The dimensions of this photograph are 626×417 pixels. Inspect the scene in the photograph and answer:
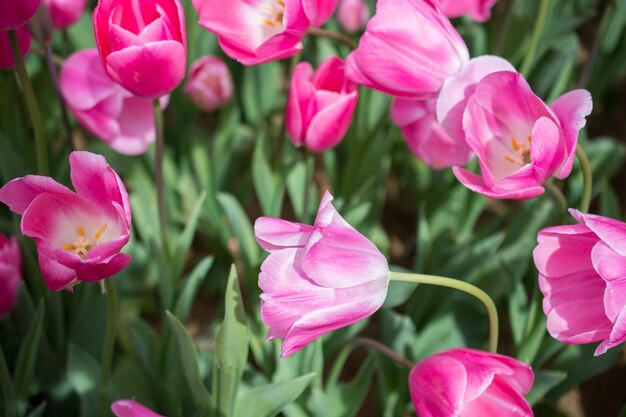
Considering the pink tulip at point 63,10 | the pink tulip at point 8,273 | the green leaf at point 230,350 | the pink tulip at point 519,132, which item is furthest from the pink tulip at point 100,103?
the pink tulip at point 519,132

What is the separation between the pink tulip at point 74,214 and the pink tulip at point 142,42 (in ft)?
0.31

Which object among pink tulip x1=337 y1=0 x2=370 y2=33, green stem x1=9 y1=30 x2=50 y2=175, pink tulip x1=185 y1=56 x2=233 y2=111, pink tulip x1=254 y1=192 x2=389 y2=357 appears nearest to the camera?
pink tulip x1=254 y1=192 x2=389 y2=357

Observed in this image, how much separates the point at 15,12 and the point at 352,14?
0.70 meters

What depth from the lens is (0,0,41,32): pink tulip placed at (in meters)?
0.70

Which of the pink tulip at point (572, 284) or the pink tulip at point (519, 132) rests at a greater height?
the pink tulip at point (519, 132)

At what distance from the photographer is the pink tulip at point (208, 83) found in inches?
46.9

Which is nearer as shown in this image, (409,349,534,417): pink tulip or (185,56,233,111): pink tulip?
(409,349,534,417): pink tulip

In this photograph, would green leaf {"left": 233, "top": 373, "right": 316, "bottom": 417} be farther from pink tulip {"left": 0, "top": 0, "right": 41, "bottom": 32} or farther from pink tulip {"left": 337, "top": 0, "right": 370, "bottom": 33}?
pink tulip {"left": 337, "top": 0, "right": 370, "bottom": 33}

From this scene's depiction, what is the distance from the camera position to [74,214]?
0.78 meters

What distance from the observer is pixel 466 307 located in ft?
3.78

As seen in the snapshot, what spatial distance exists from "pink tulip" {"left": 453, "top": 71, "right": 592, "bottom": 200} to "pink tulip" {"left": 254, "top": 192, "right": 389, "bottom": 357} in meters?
0.13

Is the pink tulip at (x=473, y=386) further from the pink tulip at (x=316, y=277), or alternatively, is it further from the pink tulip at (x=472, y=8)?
the pink tulip at (x=472, y=8)

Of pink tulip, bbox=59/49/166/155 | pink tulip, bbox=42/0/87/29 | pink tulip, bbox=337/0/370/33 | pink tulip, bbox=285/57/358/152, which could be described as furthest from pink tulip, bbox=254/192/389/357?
pink tulip, bbox=337/0/370/33

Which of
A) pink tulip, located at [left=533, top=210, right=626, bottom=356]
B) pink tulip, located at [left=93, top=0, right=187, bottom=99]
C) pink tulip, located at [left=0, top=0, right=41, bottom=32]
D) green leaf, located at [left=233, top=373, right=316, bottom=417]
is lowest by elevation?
green leaf, located at [left=233, top=373, right=316, bottom=417]
